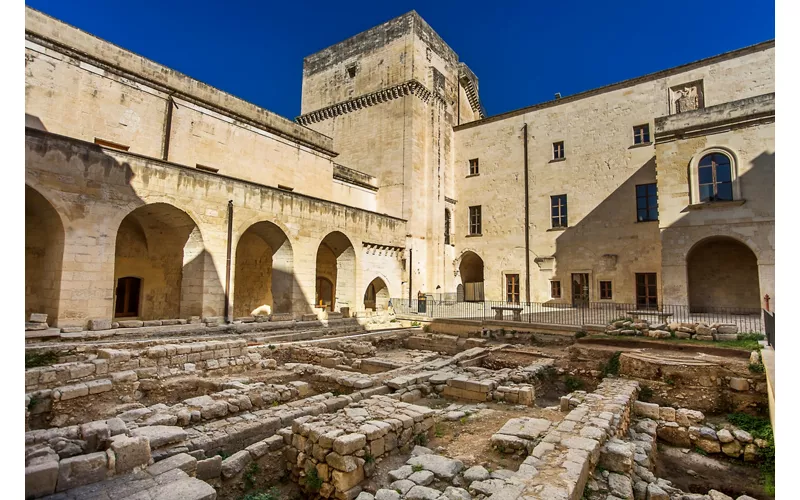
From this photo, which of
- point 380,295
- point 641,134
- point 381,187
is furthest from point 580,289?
point 381,187

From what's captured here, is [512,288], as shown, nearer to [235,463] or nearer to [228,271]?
[228,271]

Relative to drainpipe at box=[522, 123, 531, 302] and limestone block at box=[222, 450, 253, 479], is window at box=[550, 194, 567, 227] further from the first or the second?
limestone block at box=[222, 450, 253, 479]

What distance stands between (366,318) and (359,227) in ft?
15.8

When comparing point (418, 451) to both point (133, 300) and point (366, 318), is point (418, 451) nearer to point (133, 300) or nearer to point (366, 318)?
point (366, 318)

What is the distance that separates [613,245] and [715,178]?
676 centimetres

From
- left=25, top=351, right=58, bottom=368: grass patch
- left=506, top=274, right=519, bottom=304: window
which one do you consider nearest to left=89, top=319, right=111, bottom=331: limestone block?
left=25, top=351, right=58, bottom=368: grass patch

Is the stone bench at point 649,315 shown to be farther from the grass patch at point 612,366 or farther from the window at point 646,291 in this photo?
the grass patch at point 612,366

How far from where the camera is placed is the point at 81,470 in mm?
3955

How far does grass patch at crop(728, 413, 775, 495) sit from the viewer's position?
20.1ft

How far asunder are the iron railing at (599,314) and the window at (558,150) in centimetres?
919

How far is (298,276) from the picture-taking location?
17.7 meters

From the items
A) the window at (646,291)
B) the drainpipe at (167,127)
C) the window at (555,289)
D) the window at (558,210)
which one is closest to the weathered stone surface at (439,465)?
the drainpipe at (167,127)

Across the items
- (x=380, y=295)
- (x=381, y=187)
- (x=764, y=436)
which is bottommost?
(x=764, y=436)

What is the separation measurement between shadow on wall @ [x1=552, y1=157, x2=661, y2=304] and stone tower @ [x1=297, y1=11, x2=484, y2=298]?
7.85 m
